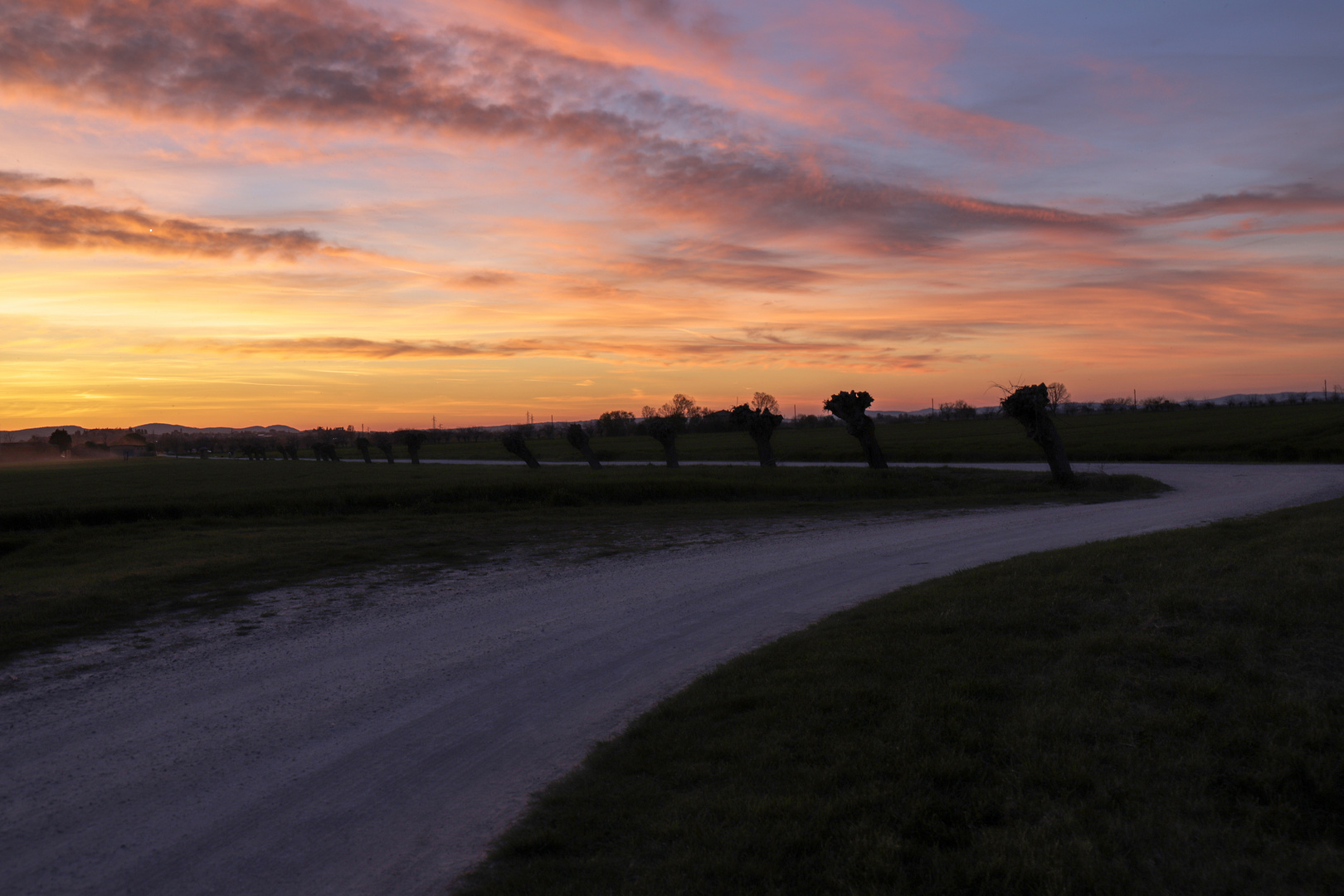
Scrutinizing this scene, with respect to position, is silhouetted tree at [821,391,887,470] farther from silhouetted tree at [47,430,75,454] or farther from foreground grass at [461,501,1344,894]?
silhouetted tree at [47,430,75,454]

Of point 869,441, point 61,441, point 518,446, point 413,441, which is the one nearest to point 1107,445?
point 869,441

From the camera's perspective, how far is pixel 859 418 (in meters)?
41.3

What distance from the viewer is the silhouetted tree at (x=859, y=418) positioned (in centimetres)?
4062

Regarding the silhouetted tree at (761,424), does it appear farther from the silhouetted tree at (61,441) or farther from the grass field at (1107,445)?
the silhouetted tree at (61,441)

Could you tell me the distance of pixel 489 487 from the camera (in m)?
30.3

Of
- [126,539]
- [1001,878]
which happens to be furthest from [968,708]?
[126,539]

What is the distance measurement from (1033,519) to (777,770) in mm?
18021

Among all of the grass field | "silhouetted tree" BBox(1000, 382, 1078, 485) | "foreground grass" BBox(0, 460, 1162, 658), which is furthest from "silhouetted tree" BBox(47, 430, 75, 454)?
"silhouetted tree" BBox(1000, 382, 1078, 485)

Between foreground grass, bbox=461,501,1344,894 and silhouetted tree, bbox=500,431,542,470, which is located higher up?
silhouetted tree, bbox=500,431,542,470

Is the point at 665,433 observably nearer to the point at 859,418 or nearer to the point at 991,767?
the point at 859,418

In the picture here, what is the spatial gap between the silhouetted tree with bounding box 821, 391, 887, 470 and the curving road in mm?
26343

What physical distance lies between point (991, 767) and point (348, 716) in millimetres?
5557

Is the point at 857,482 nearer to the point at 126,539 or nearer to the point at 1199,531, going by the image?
the point at 1199,531

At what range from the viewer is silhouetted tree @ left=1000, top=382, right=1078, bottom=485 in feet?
103
